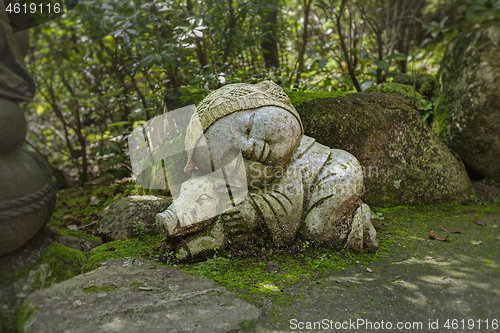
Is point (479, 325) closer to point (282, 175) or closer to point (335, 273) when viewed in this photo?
point (335, 273)

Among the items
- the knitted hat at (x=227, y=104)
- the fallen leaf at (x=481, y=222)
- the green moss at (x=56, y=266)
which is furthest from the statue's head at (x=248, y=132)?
the fallen leaf at (x=481, y=222)

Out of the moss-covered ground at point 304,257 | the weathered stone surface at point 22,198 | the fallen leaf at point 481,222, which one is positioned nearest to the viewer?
the weathered stone surface at point 22,198

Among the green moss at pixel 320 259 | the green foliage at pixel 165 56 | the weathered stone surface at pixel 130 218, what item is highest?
the green foliage at pixel 165 56

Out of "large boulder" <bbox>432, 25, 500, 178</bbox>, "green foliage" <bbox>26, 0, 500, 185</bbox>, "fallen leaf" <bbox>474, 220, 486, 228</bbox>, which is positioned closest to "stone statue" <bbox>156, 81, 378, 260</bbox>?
"green foliage" <bbox>26, 0, 500, 185</bbox>

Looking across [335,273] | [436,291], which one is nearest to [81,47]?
[335,273]

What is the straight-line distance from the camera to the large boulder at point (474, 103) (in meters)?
3.86

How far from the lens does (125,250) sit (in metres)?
2.62

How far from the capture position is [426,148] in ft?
12.1

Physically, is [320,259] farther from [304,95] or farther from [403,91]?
[403,91]

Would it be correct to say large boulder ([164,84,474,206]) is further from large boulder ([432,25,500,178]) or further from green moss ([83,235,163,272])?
green moss ([83,235,163,272])

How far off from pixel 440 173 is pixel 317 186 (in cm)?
196

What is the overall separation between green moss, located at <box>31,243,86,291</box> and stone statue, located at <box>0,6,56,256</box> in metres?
0.18

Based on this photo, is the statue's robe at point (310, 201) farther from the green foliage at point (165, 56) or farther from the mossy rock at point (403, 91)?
the mossy rock at point (403, 91)

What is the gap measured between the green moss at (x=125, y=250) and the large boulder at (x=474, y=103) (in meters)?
3.81
